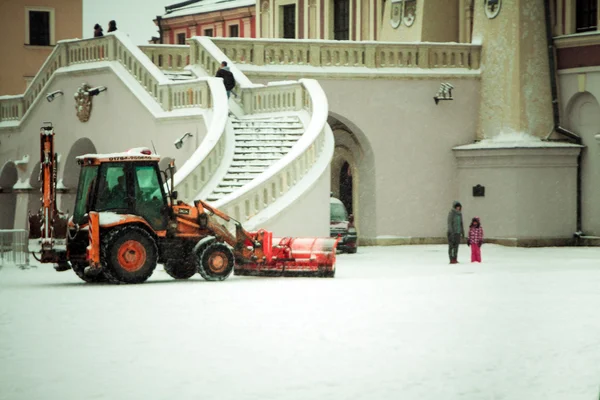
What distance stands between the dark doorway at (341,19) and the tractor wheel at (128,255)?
80.9ft

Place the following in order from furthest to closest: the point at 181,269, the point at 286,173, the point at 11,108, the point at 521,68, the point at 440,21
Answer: the point at 11,108 → the point at 440,21 → the point at 521,68 → the point at 286,173 → the point at 181,269

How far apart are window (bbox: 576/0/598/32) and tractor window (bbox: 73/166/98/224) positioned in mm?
19815

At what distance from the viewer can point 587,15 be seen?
130ft

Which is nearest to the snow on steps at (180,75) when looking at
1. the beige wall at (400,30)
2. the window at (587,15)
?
the beige wall at (400,30)

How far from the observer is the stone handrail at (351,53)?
39.3m

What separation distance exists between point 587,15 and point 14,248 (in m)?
19.1

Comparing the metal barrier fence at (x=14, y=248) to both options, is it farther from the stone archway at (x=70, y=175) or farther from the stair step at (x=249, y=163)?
the stone archway at (x=70, y=175)

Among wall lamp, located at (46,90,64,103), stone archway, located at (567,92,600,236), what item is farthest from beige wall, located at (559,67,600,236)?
wall lamp, located at (46,90,64,103)

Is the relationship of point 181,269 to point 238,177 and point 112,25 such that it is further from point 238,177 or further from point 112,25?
point 112,25

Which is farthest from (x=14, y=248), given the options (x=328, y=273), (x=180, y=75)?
(x=180, y=75)

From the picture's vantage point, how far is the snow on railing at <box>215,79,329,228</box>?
29.3 metres

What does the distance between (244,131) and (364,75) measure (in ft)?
22.9

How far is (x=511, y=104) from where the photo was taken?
40062 mm

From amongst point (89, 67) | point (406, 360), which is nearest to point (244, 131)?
point (89, 67)
